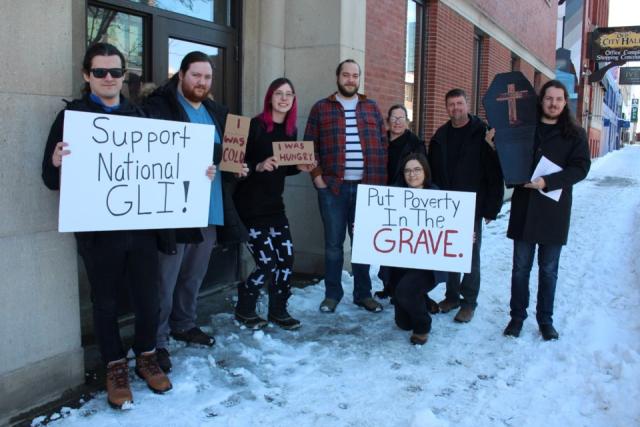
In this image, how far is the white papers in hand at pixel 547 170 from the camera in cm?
404

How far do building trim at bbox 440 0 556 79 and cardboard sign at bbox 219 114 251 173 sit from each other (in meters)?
6.08

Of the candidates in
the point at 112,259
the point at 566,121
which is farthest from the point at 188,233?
the point at 566,121

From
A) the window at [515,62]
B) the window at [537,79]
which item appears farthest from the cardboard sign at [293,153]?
the window at [537,79]

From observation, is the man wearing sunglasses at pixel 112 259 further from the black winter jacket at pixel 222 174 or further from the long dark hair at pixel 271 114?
the long dark hair at pixel 271 114

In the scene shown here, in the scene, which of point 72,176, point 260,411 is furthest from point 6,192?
point 260,411

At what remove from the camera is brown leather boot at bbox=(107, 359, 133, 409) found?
3092 millimetres

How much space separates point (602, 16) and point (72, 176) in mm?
42710

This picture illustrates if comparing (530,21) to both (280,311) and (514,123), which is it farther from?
(280,311)

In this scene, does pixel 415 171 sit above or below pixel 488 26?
below

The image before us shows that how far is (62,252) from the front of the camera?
10.3ft

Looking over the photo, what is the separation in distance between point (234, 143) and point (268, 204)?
2.02 ft

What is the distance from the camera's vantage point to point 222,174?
3.82 meters

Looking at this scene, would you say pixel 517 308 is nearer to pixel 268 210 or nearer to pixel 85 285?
pixel 268 210

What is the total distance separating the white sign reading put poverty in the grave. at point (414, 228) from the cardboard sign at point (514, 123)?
0.40 meters
